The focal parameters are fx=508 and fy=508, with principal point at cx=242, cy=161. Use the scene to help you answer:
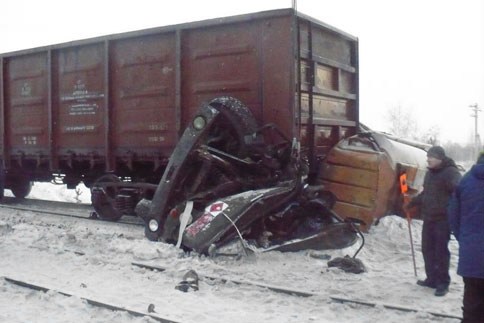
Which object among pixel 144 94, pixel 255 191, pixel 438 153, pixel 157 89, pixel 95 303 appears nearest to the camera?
pixel 95 303

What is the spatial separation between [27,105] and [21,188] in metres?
3.16

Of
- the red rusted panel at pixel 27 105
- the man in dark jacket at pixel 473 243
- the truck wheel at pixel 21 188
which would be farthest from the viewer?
the truck wheel at pixel 21 188

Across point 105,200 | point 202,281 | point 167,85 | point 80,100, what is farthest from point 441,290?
point 80,100

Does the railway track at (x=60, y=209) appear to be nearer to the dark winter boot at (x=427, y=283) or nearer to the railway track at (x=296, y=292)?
the railway track at (x=296, y=292)

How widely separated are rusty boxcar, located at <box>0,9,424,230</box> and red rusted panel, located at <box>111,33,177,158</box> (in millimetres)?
18

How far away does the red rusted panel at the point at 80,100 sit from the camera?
9.39 metres

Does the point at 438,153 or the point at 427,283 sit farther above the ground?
the point at 438,153

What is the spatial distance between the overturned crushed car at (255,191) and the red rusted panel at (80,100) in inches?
115

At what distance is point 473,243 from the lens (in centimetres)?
345

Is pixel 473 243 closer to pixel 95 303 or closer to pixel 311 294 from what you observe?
pixel 311 294

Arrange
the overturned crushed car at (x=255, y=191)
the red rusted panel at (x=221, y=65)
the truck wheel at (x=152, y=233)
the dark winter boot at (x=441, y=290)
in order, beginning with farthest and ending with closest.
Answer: the red rusted panel at (x=221, y=65)
the truck wheel at (x=152, y=233)
the overturned crushed car at (x=255, y=191)
the dark winter boot at (x=441, y=290)

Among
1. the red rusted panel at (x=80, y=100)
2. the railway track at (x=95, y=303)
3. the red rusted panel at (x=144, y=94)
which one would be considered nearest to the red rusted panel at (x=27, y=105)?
the red rusted panel at (x=80, y=100)

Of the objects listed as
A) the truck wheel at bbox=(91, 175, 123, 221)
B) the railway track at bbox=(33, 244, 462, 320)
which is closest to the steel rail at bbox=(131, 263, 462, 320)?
the railway track at bbox=(33, 244, 462, 320)

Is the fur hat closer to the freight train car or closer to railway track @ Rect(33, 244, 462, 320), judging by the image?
railway track @ Rect(33, 244, 462, 320)
